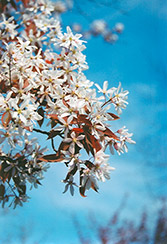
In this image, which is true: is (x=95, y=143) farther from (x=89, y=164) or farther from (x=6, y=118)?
(x=6, y=118)

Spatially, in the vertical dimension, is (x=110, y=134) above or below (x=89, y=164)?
above

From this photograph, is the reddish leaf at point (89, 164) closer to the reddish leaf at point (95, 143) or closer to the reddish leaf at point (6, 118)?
the reddish leaf at point (95, 143)

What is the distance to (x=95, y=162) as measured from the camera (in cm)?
108

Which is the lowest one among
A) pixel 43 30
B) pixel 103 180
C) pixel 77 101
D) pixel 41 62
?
pixel 103 180

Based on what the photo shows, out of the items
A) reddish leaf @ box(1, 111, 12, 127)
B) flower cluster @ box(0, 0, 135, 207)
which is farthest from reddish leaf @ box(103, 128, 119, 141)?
reddish leaf @ box(1, 111, 12, 127)

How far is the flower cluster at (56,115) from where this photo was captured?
1.05 meters

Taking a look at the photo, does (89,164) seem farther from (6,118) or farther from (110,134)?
(6,118)

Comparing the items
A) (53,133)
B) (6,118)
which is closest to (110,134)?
(53,133)

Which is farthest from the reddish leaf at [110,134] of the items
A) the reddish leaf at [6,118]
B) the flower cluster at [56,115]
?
the reddish leaf at [6,118]

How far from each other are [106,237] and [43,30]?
3134 millimetres

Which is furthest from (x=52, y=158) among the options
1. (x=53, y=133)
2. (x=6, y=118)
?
(x=6, y=118)

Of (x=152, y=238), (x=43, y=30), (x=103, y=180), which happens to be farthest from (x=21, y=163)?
(x=152, y=238)

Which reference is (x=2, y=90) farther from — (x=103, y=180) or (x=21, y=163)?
(x=103, y=180)

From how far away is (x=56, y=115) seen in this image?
108 centimetres
